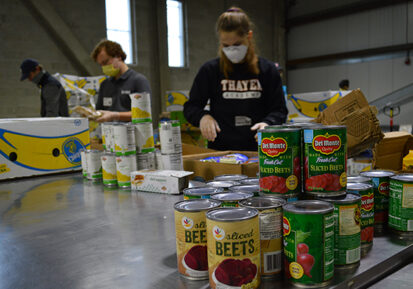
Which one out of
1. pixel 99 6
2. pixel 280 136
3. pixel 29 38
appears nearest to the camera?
pixel 280 136

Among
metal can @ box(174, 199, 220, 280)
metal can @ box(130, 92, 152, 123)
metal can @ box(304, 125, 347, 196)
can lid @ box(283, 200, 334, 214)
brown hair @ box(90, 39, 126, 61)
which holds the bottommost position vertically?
metal can @ box(174, 199, 220, 280)

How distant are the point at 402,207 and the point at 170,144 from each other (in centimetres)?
99

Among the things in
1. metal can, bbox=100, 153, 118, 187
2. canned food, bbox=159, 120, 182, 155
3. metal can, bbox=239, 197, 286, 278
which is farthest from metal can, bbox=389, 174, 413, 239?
metal can, bbox=100, 153, 118, 187

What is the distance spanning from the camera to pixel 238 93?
2283 mm

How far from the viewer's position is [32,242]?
104 cm

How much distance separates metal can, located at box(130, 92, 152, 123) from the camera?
5.47 feet

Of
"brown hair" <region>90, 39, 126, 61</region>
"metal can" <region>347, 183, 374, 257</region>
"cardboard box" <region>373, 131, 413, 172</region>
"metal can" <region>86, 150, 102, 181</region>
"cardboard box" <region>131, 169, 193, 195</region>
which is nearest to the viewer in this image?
"metal can" <region>347, 183, 374, 257</region>

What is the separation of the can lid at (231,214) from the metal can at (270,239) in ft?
0.08

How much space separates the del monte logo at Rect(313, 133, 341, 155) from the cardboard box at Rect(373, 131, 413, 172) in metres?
1.33

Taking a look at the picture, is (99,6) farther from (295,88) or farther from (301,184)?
(301,184)

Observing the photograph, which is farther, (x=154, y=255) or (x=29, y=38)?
(x=29, y=38)

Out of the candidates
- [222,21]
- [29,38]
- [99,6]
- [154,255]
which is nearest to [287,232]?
[154,255]

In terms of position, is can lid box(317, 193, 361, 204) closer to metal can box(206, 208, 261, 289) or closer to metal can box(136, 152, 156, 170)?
metal can box(206, 208, 261, 289)

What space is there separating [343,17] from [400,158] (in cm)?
985
